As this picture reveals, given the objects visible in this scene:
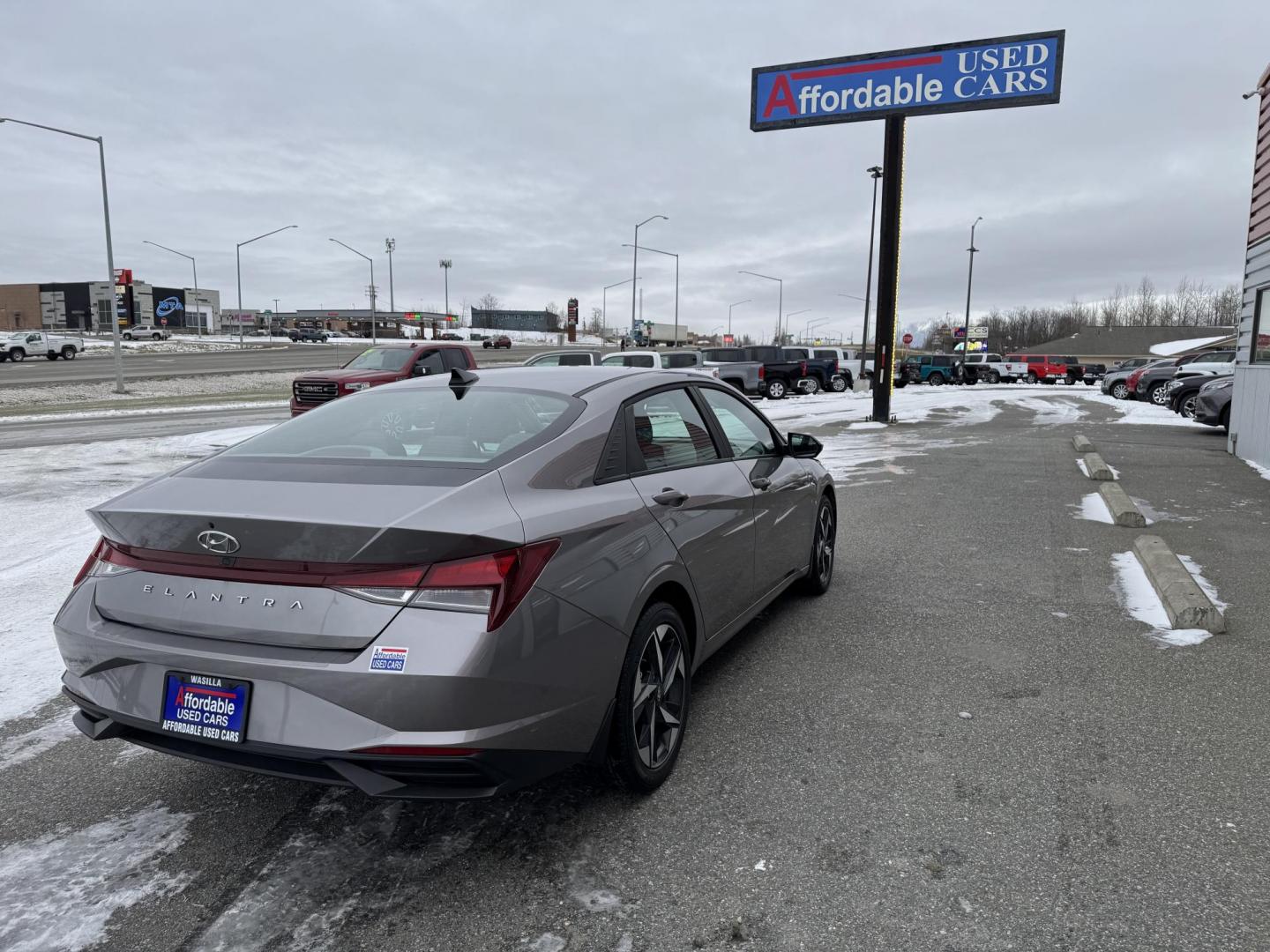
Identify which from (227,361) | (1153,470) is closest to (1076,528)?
(1153,470)

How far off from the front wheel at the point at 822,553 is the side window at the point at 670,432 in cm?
159

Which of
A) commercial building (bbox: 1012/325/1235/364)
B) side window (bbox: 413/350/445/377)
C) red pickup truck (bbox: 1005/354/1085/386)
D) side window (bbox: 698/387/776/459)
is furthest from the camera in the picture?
commercial building (bbox: 1012/325/1235/364)

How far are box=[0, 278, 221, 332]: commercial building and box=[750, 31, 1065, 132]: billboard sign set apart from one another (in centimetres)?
10880

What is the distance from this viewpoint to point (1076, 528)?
7922mm

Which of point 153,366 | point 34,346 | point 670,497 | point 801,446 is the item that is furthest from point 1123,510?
point 34,346

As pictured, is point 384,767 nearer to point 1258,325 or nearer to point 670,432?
point 670,432

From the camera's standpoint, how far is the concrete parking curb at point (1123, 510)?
796cm

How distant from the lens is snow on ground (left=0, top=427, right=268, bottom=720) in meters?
4.35

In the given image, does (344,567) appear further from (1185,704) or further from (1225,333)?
(1225,333)

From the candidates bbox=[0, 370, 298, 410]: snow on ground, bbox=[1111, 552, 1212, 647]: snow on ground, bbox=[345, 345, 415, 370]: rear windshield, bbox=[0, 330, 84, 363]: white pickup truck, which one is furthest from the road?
bbox=[1111, 552, 1212, 647]: snow on ground

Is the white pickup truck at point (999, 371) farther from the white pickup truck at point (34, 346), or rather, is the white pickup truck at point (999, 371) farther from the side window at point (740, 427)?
the white pickup truck at point (34, 346)

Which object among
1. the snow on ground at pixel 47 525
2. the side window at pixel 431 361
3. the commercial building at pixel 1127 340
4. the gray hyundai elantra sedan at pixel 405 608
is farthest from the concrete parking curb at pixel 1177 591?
the commercial building at pixel 1127 340

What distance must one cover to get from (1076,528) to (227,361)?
48.6 m

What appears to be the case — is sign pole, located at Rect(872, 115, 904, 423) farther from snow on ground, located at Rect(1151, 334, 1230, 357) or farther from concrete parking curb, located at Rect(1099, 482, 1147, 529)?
snow on ground, located at Rect(1151, 334, 1230, 357)
